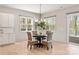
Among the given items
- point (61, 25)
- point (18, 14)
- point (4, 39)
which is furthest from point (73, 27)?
point (4, 39)

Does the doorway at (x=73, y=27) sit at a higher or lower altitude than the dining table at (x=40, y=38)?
higher

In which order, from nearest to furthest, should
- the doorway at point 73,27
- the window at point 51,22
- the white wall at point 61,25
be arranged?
the doorway at point 73,27 → the window at point 51,22 → the white wall at point 61,25

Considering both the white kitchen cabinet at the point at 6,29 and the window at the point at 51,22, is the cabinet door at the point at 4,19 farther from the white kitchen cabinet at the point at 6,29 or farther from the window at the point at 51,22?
the window at the point at 51,22

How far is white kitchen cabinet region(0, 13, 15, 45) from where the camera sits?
3418 millimetres

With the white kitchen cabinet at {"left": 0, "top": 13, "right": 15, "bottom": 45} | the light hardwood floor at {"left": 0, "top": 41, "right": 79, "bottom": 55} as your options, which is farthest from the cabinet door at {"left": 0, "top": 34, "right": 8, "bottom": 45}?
the light hardwood floor at {"left": 0, "top": 41, "right": 79, "bottom": 55}

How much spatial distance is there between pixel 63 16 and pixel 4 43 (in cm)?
216

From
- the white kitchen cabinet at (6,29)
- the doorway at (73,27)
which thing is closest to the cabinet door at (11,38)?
the white kitchen cabinet at (6,29)

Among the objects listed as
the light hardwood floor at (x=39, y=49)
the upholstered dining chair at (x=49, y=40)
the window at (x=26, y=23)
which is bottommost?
the light hardwood floor at (x=39, y=49)

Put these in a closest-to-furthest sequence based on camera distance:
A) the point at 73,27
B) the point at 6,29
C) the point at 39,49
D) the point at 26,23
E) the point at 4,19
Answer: the point at 73,27
the point at 26,23
the point at 39,49
the point at 4,19
the point at 6,29

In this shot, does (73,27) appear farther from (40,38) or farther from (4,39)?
(4,39)

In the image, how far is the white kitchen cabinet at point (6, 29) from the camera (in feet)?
11.2

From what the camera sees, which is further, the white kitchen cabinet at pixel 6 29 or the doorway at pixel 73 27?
the white kitchen cabinet at pixel 6 29

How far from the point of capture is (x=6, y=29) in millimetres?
3869

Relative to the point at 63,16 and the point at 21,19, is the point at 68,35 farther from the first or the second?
the point at 21,19
